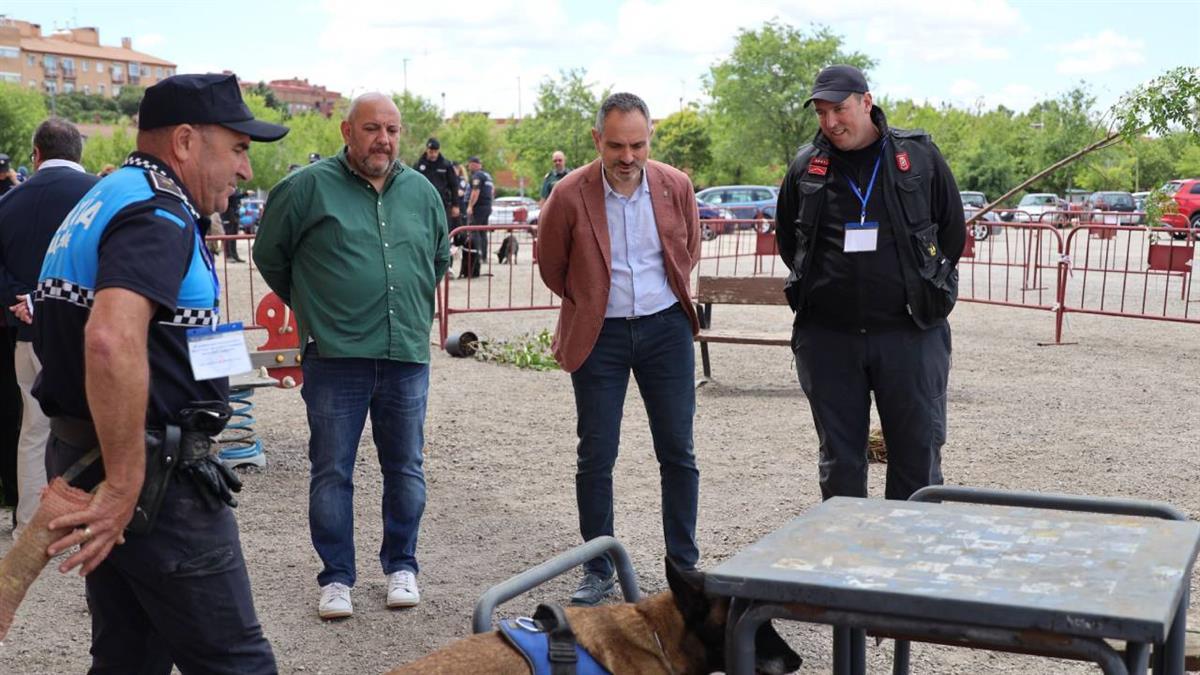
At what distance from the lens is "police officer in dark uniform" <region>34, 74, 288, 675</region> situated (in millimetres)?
2645

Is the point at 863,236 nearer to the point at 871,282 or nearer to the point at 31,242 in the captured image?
the point at 871,282

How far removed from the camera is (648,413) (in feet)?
17.1

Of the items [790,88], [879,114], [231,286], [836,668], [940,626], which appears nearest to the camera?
[940,626]

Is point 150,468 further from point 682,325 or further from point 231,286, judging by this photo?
point 231,286

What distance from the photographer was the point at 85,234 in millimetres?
2744

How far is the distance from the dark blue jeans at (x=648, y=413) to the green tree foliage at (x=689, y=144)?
75.1 meters

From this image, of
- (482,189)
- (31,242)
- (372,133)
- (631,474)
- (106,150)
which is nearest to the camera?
(372,133)

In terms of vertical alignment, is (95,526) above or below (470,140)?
below

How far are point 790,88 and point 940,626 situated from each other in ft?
217

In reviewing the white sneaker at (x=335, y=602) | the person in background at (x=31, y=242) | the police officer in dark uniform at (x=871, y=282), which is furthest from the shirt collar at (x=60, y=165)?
the police officer in dark uniform at (x=871, y=282)

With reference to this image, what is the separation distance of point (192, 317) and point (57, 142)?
4038mm

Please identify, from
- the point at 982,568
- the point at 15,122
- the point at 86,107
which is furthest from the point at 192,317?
the point at 86,107

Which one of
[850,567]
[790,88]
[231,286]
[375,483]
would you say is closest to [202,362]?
[850,567]

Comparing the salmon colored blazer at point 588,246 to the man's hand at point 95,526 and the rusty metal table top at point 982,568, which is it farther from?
the man's hand at point 95,526
